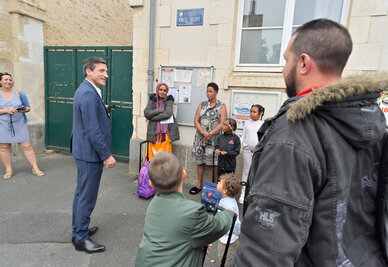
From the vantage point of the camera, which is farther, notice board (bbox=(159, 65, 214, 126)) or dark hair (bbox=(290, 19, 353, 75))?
notice board (bbox=(159, 65, 214, 126))

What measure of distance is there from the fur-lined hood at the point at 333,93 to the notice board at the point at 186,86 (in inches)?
150

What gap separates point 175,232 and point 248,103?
3.38 metres

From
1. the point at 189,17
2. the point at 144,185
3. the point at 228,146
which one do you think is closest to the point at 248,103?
the point at 228,146

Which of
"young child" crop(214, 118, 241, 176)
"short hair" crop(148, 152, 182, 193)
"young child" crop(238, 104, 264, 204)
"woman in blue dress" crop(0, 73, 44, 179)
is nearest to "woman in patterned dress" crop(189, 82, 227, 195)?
"young child" crop(214, 118, 241, 176)

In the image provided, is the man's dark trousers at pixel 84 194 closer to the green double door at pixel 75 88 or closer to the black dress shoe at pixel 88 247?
the black dress shoe at pixel 88 247

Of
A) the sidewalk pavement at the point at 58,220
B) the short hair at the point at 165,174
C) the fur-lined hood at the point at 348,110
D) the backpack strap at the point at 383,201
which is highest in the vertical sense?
the fur-lined hood at the point at 348,110

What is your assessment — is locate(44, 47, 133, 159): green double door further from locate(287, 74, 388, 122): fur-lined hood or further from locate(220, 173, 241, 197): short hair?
locate(287, 74, 388, 122): fur-lined hood

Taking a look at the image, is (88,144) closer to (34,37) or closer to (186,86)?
(186,86)

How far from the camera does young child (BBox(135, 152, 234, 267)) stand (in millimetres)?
1515

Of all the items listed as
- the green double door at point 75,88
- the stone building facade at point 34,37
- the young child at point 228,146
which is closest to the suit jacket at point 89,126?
the young child at point 228,146

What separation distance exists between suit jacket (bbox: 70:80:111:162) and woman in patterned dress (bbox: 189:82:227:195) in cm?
200

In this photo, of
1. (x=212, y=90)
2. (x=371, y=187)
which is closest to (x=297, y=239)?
(x=371, y=187)

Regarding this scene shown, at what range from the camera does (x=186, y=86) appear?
16.0 ft

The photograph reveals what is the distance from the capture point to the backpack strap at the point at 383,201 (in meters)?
1.00
